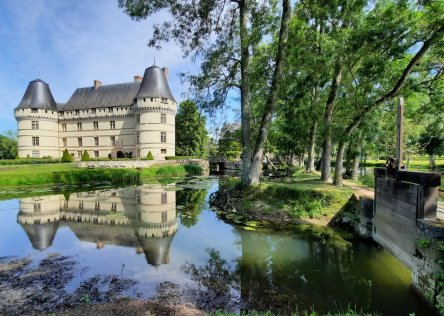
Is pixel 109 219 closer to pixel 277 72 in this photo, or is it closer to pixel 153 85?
pixel 277 72

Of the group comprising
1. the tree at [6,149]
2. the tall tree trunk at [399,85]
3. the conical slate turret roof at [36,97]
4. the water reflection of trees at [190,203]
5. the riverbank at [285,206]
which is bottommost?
the water reflection of trees at [190,203]

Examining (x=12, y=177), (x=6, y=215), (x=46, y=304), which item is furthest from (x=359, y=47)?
(x=12, y=177)

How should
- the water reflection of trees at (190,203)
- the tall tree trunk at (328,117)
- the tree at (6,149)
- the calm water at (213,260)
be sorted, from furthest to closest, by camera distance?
the tree at (6,149) → the tall tree trunk at (328,117) → the water reflection of trees at (190,203) → the calm water at (213,260)

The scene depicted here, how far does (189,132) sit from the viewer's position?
4750 centimetres

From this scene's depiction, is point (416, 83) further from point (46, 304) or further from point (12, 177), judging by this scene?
point (12, 177)

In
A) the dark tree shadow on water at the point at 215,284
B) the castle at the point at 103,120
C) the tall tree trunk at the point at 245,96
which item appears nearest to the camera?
the dark tree shadow on water at the point at 215,284

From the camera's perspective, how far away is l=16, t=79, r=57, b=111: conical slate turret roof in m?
42.9

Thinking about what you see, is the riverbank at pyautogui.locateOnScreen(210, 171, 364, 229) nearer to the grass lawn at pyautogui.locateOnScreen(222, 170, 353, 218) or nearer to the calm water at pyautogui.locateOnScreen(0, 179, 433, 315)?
the grass lawn at pyautogui.locateOnScreen(222, 170, 353, 218)

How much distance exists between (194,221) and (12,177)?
16407 mm

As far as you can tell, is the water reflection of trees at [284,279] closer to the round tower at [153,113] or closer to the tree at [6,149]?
the round tower at [153,113]

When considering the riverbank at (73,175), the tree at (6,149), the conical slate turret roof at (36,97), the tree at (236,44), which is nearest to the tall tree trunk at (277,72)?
the tree at (236,44)

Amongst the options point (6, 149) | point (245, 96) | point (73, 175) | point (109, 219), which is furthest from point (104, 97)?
point (245, 96)

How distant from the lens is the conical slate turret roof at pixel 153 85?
131 feet

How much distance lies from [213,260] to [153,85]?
35.8 metres
